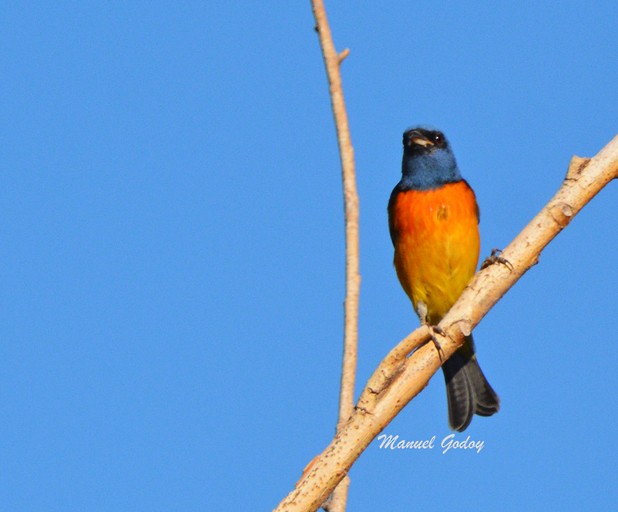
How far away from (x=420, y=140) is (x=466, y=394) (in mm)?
2130

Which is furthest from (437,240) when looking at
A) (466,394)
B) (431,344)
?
(431,344)

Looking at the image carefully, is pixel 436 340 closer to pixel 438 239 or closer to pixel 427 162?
pixel 438 239

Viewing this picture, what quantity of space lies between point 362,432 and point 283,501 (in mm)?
416

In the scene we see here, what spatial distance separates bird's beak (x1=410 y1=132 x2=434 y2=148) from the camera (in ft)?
25.9

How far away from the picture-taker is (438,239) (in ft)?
25.0

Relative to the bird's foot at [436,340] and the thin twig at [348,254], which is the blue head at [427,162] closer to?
the bird's foot at [436,340]

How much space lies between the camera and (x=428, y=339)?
3.63m

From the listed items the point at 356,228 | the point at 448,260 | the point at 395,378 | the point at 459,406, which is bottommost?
the point at 395,378

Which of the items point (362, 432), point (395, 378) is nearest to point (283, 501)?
point (362, 432)

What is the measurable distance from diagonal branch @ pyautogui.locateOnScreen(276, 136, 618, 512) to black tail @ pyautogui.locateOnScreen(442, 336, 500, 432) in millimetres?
3399

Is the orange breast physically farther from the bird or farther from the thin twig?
the thin twig

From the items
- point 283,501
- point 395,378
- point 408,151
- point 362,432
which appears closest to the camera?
point 283,501

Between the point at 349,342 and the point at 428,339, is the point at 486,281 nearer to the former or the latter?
the point at 428,339

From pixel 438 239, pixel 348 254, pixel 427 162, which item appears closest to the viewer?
pixel 348 254
